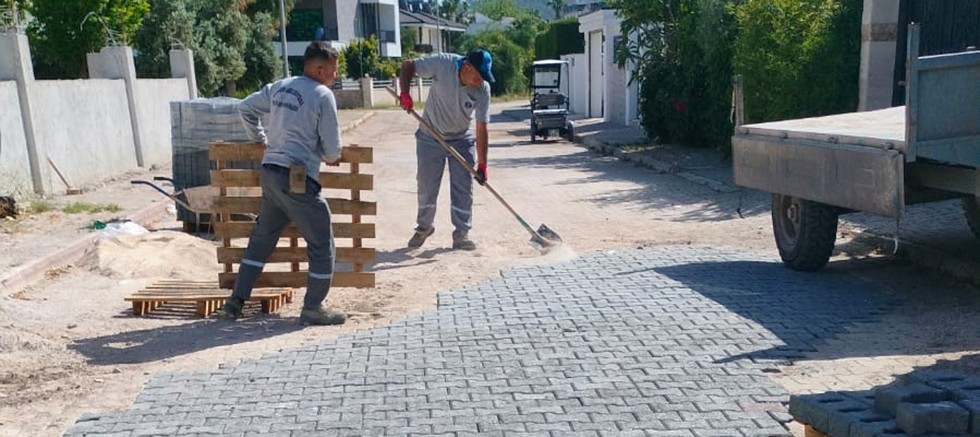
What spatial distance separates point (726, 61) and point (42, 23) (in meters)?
14.5

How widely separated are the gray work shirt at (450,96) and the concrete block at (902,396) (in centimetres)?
561

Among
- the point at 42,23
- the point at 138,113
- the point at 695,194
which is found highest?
the point at 42,23

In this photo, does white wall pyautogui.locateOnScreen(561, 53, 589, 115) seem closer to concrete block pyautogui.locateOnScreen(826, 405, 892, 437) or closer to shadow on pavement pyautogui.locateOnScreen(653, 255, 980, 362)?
shadow on pavement pyautogui.locateOnScreen(653, 255, 980, 362)

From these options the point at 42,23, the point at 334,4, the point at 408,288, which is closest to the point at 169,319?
the point at 408,288

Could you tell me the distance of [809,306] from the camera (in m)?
6.46

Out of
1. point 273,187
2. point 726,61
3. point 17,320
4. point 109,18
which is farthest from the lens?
point 109,18

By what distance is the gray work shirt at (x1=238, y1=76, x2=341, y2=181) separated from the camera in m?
6.23

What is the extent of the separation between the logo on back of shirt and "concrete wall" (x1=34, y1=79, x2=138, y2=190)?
8.11m

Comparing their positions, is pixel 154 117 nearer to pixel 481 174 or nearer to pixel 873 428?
pixel 481 174

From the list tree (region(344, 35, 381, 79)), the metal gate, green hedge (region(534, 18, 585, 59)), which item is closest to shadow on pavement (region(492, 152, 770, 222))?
the metal gate

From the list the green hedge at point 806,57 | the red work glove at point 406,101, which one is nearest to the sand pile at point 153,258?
the red work glove at point 406,101

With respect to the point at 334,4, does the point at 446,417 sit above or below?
below

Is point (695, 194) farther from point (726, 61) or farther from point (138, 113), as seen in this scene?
point (138, 113)

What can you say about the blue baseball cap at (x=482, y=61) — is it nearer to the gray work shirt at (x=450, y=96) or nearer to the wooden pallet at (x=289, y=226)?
the gray work shirt at (x=450, y=96)
